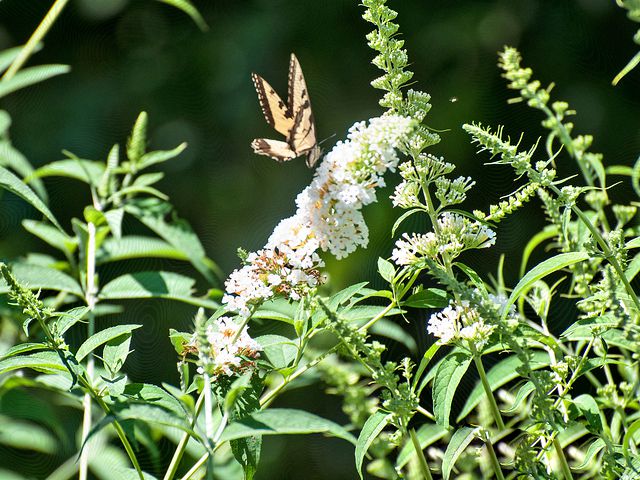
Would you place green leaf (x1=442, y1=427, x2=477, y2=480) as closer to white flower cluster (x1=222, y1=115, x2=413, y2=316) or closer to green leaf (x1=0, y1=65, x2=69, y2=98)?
white flower cluster (x1=222, y1=115, x2=413, y2=316)

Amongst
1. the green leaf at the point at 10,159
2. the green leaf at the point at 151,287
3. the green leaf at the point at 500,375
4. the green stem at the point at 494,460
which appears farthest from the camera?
the green leaf at the point at 10,159

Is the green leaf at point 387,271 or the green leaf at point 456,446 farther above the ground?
the green leaf at point 387,271

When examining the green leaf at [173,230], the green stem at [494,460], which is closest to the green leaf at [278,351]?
the green stem at [494,460]

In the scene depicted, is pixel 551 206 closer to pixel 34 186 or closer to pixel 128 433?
pixel 128 433

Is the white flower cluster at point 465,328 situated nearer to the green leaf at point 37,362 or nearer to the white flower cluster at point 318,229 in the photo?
the white flower cluster at point 318,229

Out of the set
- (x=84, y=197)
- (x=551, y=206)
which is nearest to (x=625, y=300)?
(x=551, y=206)

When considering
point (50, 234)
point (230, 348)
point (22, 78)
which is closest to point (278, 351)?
point (230, 348)
